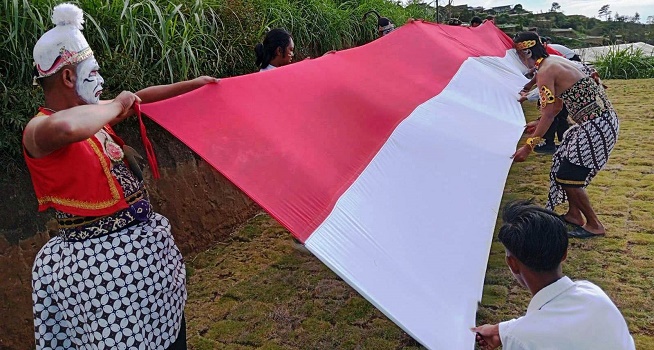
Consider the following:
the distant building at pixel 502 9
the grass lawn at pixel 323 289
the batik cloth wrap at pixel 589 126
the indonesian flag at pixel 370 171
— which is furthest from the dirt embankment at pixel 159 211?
the distant building at pixel 502 9

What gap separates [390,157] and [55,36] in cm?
144

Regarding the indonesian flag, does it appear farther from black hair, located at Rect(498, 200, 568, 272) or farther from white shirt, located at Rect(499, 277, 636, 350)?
black hair, located at Rect(498, 200, 568, 272)

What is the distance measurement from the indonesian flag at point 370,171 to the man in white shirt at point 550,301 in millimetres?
274

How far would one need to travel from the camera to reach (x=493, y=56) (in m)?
5.55

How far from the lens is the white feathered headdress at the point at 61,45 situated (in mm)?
1562

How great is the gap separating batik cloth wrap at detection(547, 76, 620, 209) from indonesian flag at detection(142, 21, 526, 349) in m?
0.51

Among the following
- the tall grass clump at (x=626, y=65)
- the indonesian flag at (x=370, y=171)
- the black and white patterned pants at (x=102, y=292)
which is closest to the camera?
the black and white patterned pants at (x=102, y=292)

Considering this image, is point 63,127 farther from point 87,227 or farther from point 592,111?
point 592,111

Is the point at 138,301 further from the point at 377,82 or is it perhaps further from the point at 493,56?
the point at 493,56

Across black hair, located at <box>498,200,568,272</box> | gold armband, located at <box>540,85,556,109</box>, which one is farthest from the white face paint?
gold armband, located at <box>540,85,556,109</box>

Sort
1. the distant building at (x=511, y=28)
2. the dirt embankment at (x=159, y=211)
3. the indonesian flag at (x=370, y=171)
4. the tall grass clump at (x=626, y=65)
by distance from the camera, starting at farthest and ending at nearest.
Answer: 1. the distant building at (x=511, y=28)
2. the tall grass clump at (x=626, y=65)
3. the dirt embankment at (x=159, y=211)
4. the indonesian flag at (x=370, y=171)

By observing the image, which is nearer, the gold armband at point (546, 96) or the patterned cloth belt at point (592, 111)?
the gold armband at point (546, 96)

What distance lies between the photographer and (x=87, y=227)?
1667 millimetres

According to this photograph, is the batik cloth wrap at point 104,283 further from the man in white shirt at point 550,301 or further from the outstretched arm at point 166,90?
the man in white shirt at point 550,301
